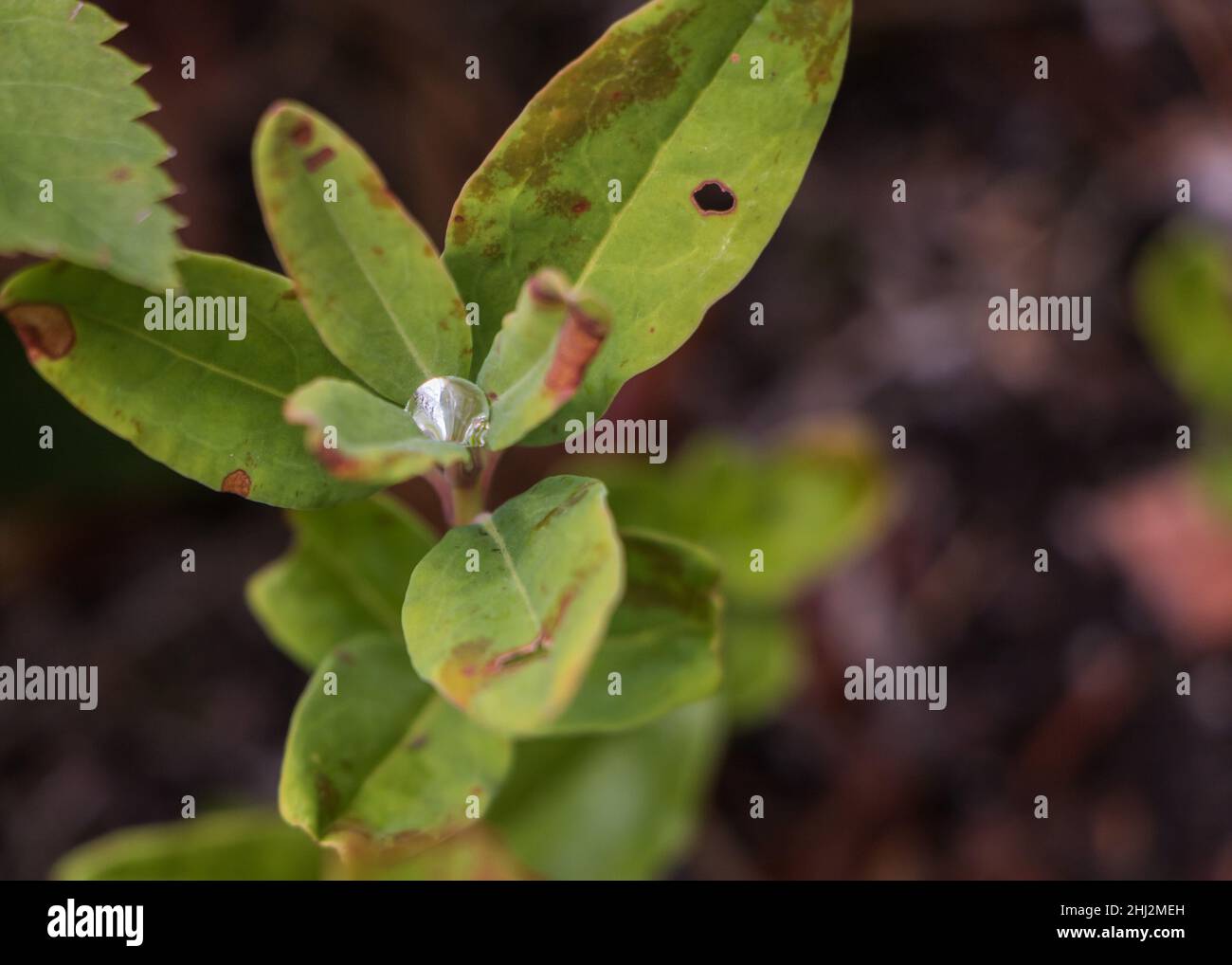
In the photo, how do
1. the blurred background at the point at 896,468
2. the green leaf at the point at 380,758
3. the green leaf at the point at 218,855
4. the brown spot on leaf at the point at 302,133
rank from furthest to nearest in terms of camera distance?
the blurred background at the point at 896,468 → the green leaf at the point at 218,855 → the green leaf at the point at 380,758 → the brown spot on leaf at the point at 302,133

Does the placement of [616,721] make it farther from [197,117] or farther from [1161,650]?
[197,117]

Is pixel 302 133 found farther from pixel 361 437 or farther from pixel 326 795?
pixel 326 795

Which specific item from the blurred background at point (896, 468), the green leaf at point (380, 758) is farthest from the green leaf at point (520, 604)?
the blurred background at point (896, 468)

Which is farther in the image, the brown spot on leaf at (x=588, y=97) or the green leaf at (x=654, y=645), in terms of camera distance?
the green leaf at (x=654, y=645)

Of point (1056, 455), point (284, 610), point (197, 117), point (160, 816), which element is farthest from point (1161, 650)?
point (197, 117)

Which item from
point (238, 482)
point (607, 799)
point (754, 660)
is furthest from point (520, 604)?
point (754, 660)

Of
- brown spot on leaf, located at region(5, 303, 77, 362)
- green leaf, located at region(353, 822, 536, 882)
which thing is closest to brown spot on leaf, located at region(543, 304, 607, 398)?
brown spot on leaf, located at region(5, 303, 77, 362)

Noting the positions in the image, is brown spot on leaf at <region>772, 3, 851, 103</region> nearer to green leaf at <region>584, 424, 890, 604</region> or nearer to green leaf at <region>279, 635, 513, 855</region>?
green leaf at <region>279, 635, 513, 855</region>

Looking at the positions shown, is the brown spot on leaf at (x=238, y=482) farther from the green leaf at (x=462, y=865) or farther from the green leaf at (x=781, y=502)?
the green leaf at (x=781, y=502)
